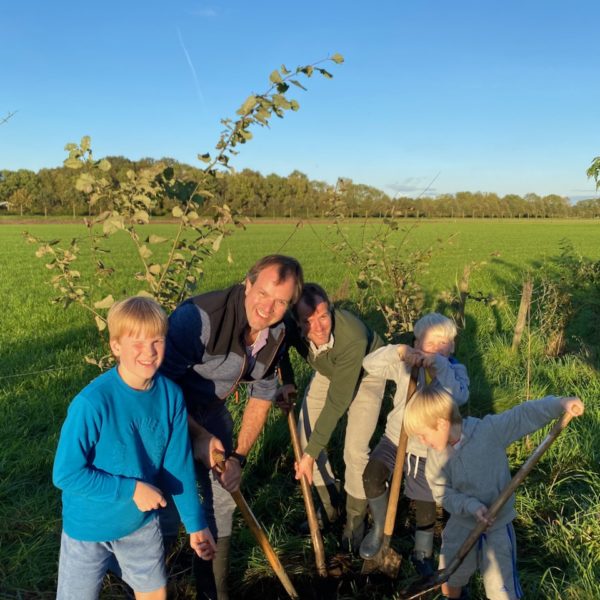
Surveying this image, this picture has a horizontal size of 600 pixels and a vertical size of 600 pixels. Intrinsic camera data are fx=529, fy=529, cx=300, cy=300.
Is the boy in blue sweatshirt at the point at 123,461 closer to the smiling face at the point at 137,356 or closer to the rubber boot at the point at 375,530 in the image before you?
the smiling face at the point at 137,356

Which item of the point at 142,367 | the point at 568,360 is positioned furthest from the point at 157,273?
the point at 568,360

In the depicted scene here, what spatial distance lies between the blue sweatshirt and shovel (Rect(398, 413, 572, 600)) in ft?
4.39

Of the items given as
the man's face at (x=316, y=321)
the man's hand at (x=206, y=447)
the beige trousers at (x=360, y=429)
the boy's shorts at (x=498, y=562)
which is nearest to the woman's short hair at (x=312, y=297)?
the man's face at (x=316, y=321)

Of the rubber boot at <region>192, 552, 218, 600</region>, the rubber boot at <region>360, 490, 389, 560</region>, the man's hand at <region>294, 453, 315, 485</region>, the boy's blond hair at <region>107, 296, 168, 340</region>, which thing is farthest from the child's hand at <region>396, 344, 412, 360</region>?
the rubber boot at <region>192, 552, 218, 600</region>

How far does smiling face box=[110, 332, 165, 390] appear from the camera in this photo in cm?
210

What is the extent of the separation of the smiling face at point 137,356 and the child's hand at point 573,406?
173 cm

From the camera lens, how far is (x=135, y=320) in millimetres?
2111

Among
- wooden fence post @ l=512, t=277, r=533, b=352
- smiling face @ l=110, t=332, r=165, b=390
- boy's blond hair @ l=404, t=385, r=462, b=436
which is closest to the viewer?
smiling face @ l=110, t=332, r=165, b=390

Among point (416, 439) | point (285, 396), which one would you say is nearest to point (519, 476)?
point (416, 439)

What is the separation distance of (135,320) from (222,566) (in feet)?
5.27

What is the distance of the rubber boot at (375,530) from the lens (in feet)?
10.4

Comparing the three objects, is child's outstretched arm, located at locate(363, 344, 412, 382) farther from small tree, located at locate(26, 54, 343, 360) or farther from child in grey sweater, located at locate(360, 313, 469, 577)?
small tree, located at locate(26, 54, 343, 360)

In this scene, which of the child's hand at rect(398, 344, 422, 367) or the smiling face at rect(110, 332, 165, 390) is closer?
the smiling face at rect(110, 332, 165, 390)

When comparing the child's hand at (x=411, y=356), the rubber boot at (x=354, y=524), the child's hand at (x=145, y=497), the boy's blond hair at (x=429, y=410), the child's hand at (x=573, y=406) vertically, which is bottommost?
the rubber boot at (x=354, y=524)
